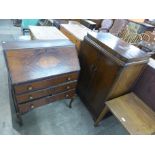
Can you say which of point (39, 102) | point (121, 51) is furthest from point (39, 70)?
point (121, 51)

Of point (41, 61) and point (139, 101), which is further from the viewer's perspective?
point (139, 101)

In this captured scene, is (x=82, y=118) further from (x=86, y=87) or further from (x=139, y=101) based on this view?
(x=139, y=101)

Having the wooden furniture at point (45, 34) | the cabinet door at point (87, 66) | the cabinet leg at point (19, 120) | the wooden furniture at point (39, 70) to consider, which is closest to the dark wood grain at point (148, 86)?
the cabinet door at point (87, 66)

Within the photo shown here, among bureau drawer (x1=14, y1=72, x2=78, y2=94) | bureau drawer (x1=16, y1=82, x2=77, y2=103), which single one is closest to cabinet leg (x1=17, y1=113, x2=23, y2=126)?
bureau drawer (x1=16, y1=82, x2=77, y2=103)

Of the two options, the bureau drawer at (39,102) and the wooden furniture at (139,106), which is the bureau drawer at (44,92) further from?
the wooden furniture at (139,106)

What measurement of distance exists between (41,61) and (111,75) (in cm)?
76

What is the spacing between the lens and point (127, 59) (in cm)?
133

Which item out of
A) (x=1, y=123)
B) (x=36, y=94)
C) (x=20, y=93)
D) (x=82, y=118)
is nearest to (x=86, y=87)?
(x=82, y=118)

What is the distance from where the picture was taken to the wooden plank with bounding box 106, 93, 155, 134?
144 centimetres

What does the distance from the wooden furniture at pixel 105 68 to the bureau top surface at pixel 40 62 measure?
0.26 m

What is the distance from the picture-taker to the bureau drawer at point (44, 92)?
4.74 feet

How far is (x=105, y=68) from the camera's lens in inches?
62.5

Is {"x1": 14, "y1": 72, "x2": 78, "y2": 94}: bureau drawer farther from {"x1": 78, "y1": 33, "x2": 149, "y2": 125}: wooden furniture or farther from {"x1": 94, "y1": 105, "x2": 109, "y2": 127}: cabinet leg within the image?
{"x1": 94, "y1": 105, "x2": 109, "y2": 127}: cabinet leg

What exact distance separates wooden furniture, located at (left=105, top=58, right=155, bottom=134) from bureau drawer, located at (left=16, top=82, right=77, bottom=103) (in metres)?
0.52
